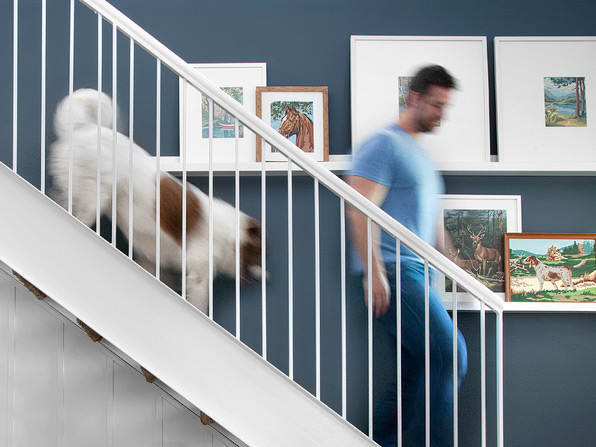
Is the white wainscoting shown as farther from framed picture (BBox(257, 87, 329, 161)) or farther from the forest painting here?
the forest painting

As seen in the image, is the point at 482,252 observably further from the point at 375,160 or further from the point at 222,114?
the point at 222,114

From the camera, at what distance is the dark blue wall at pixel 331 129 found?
250 centimetres

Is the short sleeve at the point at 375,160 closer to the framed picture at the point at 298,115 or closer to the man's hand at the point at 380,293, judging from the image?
the framed picture at the point at 298,115

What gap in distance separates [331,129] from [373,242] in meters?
0.55

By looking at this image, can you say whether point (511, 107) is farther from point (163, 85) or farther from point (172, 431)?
point (172, 431)

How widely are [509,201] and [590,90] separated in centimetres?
61

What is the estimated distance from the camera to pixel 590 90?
2.55 meters

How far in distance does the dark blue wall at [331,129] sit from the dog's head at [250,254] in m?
0.08

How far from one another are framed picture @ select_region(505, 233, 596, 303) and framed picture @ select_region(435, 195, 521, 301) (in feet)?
0.17

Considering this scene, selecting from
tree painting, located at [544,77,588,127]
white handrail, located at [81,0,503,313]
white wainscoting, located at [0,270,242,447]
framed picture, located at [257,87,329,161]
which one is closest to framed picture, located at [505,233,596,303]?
tree painting, located at [544,77,588,127]

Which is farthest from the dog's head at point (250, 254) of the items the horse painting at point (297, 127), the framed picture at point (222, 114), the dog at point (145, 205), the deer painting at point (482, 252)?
the deer painting at point (482, 252)

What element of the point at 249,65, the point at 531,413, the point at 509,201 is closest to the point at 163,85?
the point at 249,65

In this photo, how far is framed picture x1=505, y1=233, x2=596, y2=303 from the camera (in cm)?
249

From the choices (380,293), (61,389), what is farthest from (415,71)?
(61,389)
